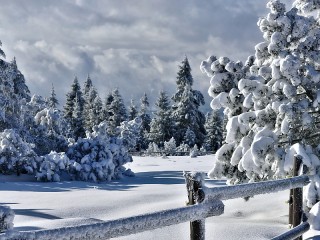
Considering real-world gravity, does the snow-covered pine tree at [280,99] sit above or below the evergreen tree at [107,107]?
below

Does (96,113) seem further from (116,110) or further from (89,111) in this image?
(116,110)


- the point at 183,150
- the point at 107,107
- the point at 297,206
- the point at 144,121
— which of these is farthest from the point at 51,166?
the point at 144,121

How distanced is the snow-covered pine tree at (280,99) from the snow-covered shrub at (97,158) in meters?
11.1

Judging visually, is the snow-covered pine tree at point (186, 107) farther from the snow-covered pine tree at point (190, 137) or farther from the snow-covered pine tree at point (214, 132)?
the snow-covered pine tree at point (214, 132)

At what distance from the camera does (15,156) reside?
1994cm

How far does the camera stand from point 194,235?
3.17 metres

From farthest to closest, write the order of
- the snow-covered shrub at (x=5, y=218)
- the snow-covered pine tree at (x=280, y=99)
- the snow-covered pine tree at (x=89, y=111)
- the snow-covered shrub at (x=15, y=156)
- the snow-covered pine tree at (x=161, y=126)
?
1. the snow-covered pine tree at (x=89, y=111)
2. the snow-covered pine tree at (x=161, y=126)
3. the snow-covered shrub at (x=15, y=156)
4. the snow-covered pine tree at (x=280, y=99)
5. the snow-covered shrub at (x=5, y=218)

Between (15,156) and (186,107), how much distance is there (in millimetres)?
33248

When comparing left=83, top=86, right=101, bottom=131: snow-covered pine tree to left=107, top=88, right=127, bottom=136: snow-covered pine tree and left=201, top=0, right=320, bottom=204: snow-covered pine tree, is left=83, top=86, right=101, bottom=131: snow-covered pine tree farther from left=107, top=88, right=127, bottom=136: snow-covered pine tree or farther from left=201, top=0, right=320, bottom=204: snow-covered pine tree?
left=201, top=0, right=320, bottom=204: snow-covered pine tree

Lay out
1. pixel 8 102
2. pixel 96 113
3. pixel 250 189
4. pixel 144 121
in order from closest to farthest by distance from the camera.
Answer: pixel 250 189
pixel 8 102
pixel 96 113
pixel 144 121

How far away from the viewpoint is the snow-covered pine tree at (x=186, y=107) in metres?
51.7

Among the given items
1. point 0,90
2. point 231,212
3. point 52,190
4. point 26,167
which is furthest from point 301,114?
point 0,90

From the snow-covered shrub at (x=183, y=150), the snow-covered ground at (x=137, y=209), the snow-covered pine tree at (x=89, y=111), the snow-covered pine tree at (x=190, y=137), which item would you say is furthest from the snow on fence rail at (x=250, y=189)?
the snow-covered pine tree at (x=89, y=111)

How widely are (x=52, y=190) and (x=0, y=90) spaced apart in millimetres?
11059
